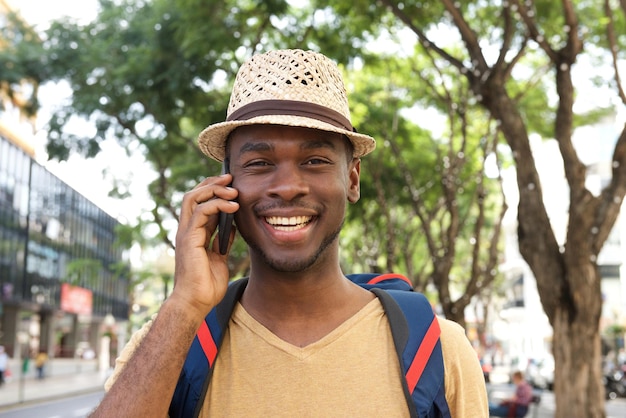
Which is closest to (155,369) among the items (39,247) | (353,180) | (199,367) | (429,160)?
(199,367)

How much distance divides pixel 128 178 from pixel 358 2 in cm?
753

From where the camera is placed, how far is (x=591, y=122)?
1494 cm

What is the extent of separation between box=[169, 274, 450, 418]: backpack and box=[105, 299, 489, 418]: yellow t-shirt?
47 millimetres

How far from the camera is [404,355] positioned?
1.99 meters

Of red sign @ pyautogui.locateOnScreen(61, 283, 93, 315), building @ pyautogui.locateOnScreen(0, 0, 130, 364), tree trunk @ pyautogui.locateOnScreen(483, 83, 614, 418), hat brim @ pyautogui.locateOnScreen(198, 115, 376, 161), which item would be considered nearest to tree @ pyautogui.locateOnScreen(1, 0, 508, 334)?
tree trunk @ pyautogui.locateOnScreen(483, 83, 614, 418)

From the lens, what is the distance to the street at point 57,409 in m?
20.0

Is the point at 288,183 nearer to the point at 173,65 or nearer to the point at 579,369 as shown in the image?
the point at 579,369

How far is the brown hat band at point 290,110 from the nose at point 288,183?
142mm

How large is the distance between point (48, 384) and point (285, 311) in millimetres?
34930

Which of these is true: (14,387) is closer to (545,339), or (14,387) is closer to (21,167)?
(21,167)

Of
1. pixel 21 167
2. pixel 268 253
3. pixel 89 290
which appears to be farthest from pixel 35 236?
pixel 268 253

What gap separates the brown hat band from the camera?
211 cm

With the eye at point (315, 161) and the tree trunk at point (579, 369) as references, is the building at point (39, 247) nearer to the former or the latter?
the tree trunk at point (579, 369)

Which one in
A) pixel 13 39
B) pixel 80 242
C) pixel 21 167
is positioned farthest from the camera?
pixel 80 242
